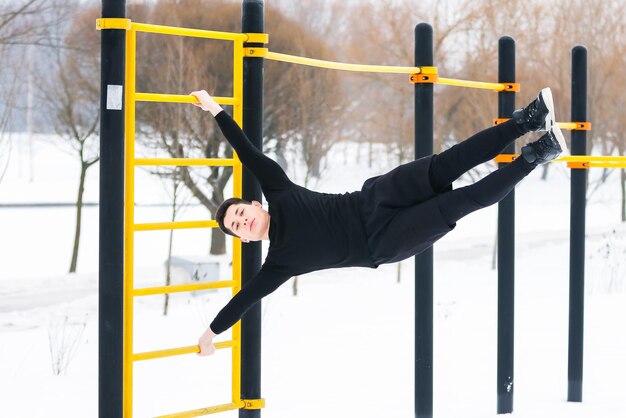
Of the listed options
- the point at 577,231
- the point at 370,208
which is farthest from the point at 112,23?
the point at 577,231

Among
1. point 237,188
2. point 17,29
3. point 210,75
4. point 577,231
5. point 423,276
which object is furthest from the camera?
point 210,75

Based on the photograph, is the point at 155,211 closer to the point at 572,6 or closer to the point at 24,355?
the point at 572,6

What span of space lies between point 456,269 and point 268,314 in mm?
5154

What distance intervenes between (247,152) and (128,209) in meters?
0.62

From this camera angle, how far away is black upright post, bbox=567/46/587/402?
17.4ft

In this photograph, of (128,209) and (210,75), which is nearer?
(128,209)

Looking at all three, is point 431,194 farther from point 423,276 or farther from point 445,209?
point 423,276

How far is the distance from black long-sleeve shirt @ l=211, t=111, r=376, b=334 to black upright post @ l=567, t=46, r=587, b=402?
2.27 m

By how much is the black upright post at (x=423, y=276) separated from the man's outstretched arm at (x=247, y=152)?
1.18 m

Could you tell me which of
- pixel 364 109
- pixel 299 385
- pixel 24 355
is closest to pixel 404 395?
pixel 299 385

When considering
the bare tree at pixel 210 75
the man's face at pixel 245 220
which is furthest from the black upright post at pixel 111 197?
the bare tree at pixel 210 75

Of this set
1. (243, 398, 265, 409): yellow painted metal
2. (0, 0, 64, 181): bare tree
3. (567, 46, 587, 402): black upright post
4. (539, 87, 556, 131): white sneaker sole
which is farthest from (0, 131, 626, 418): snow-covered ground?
(0, 0, 64, 181): bare tree

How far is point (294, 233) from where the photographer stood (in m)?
3.60

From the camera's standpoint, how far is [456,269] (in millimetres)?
14883
